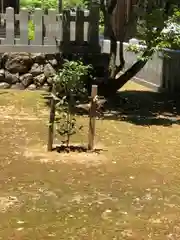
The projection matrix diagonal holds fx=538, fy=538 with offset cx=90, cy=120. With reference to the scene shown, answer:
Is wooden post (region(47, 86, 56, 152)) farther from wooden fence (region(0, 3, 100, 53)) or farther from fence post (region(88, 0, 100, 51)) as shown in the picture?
fence post (region(88, 0, 100, 51))

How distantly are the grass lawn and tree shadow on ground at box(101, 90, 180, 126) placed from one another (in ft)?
0.70

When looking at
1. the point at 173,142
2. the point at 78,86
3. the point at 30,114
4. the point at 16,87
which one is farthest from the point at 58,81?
the point at 16,87

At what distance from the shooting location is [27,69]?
13.5m

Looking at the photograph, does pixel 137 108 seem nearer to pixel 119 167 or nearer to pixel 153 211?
pixel 119 167

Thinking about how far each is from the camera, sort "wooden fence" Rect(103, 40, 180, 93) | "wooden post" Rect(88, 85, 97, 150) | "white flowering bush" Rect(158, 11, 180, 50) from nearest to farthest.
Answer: "wooden post" Rect(88, 85, 97, 150)
"white flowering bush" Rect(158, 11, 180, 50)
"wooden fence" Rect(103, 40, 180, 93)

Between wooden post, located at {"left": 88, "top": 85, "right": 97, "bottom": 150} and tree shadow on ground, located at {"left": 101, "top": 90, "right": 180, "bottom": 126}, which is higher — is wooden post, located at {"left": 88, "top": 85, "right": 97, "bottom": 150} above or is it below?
above

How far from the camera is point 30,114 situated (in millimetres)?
10773

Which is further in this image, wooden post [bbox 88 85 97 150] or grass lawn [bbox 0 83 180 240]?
wooden post [bbox 88 85 97 150]

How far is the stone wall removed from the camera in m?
13.3

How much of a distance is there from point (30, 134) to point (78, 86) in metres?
1.37

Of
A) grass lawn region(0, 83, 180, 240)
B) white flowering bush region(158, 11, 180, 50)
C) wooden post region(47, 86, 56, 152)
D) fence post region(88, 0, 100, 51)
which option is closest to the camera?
grass lawn region(0, 83, 180, 240)

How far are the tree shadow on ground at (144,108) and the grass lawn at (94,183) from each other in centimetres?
21

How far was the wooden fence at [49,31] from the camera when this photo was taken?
13305 millimetres

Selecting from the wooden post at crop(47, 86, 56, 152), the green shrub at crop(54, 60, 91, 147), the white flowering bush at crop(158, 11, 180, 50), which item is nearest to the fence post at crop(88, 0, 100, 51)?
Result: the white flowering bush at crop(158, 11, 180, 50)
